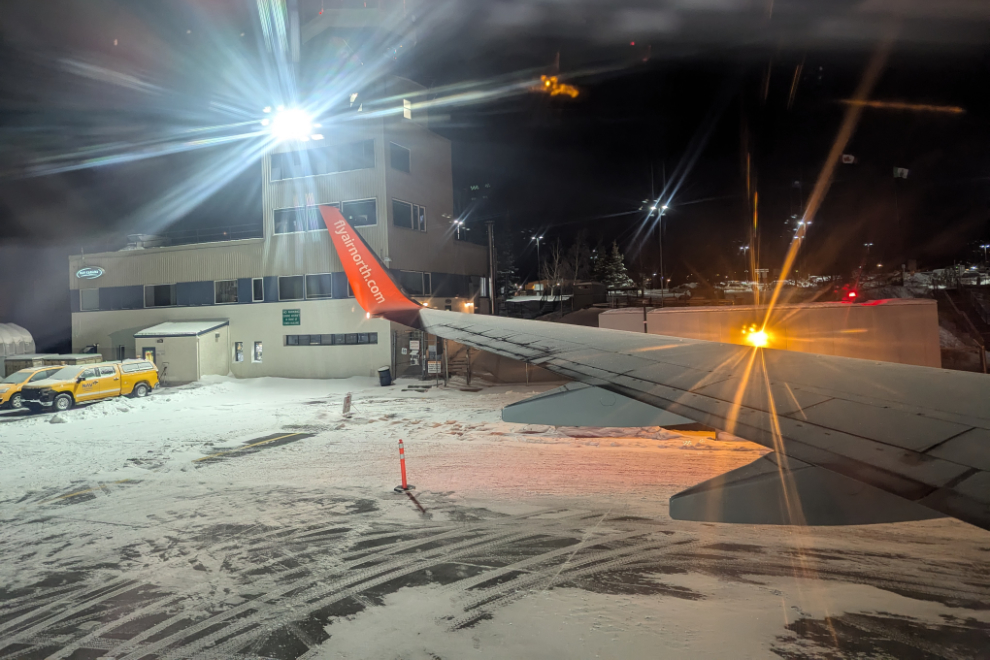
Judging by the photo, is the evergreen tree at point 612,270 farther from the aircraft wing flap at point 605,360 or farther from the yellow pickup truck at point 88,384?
the aircraft wing flap at point 605,360

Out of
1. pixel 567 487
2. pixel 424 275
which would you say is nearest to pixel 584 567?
pixel 567 487

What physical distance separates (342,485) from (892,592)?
25.2 ft

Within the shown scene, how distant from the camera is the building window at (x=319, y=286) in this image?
25297mm

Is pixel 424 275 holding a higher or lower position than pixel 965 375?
higher

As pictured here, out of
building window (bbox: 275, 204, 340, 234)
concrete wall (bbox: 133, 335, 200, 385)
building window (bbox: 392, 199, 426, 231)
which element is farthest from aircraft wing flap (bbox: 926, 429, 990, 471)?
concrete wall (bbox: 133, 335, 200, 385)

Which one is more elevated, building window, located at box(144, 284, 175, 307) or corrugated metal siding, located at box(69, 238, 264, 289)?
corrugated metal siding, located at box(69, 238, 264, 289)

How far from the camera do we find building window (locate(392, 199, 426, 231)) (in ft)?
85.3

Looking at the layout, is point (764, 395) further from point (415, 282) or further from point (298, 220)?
point (298, 220)

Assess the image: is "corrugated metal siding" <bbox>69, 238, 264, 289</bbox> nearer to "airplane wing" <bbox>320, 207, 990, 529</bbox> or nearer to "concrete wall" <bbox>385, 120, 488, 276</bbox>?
"concrete wall" <bbox>385, 120, 488, 276</bbox>

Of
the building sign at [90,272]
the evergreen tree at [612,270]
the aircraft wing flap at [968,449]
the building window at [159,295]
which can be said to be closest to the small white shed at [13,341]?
the building sign at [90,272]

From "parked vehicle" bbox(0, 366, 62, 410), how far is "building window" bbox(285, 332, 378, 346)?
9.49m

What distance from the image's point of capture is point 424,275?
91.4ft

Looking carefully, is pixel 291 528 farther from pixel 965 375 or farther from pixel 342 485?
pixel 965 375

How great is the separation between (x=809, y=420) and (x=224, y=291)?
2976 centimetres
